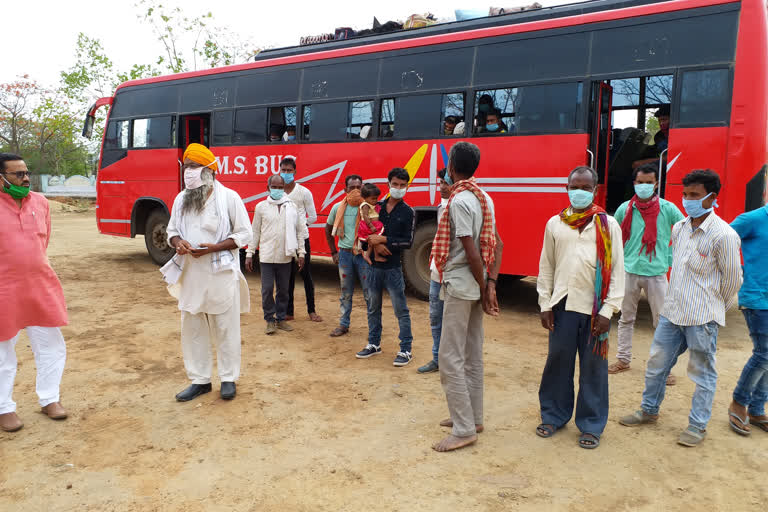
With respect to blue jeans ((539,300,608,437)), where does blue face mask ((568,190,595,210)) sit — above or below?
above

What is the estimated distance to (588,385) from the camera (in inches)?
134

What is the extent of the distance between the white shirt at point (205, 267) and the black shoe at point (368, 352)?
1.47 metres

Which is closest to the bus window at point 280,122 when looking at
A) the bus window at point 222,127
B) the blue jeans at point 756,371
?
the bus window at point 222,127

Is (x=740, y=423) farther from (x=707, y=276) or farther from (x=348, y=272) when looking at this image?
(x=348, y=272)

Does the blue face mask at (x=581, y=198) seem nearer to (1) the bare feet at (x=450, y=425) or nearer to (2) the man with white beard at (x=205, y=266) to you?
(1) the bare feet at (x=450, y=425)

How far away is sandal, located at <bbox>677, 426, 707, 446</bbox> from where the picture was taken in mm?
3357

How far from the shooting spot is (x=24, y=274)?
141 inches

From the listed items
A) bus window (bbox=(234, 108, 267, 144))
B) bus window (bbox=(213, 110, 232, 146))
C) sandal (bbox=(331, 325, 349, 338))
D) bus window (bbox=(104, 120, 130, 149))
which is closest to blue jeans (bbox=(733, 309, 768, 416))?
sandal (bbox=(331, 325, 349, 338))

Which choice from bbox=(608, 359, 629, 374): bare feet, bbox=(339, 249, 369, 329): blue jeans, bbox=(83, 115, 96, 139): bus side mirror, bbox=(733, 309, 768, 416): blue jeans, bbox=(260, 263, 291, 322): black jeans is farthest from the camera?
bbox=(83, 115, 96, 139): bus side mirror

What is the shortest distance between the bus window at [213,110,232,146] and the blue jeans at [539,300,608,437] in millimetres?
7207

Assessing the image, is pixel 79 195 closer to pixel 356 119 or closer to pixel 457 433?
pixel 356 119

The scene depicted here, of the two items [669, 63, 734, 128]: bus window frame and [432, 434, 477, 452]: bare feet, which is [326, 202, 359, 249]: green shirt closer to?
[432, 434, 477, 452]: bare feet

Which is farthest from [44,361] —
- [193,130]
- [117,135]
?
[117,135]

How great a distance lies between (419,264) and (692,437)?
4663mm
